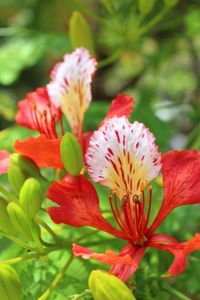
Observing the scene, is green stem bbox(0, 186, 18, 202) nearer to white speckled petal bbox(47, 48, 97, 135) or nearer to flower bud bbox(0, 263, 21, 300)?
flower bud bbox(0, 263, 21, 300)

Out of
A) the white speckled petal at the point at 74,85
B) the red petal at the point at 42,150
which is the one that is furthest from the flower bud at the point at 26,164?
the white speckled petal at the point at 74,85

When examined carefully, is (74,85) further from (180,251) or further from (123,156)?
(180,251)

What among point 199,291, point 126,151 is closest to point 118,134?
point 126,151

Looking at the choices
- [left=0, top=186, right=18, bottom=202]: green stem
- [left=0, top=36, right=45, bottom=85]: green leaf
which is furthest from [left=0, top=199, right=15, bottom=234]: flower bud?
[left=0, top=36, right=45, bottom=85]: green leaf

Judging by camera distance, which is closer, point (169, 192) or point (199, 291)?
point (169, 192)

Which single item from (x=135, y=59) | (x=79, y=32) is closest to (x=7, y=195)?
(x=79, y=32)

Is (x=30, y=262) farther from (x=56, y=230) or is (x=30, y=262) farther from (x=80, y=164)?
(x=80, y=164)
